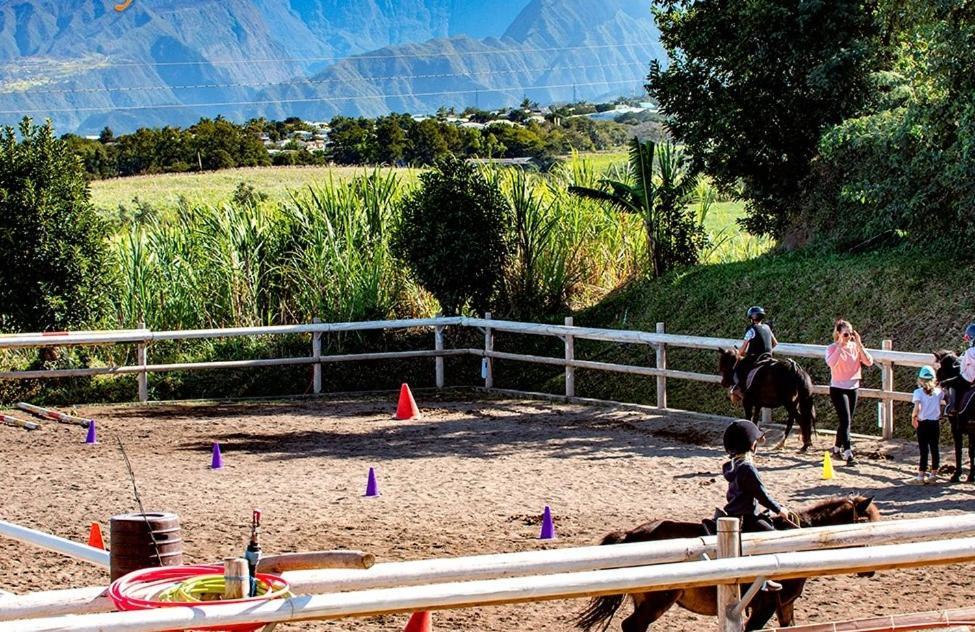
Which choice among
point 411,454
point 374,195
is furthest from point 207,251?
point 411,454

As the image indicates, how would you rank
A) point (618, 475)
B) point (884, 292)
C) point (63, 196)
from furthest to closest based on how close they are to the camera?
point (63, 196)
point (884, 292)
point (618, 475)

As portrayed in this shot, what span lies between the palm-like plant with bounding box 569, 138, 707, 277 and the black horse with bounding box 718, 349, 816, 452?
30.3 ft

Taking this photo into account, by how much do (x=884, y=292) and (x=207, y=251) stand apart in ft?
39.6

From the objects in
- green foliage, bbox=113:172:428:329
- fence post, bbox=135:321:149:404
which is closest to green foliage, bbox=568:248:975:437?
green foliage, bbox=113:172:428:329

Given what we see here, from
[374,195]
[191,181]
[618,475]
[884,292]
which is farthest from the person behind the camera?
[191,181]

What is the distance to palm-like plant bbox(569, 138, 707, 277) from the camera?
80.0ft

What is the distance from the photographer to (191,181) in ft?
173

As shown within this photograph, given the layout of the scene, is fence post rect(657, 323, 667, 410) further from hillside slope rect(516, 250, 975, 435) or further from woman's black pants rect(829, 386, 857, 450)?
woman's black pants rect(829, 386, 857, 450)

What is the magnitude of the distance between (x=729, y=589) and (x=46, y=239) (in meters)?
17.6

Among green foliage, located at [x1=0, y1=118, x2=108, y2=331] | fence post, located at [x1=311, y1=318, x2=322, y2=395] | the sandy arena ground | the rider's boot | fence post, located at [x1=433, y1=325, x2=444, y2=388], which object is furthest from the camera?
fence post, located at [x1=433, y1=325, x2=444, y2=388]

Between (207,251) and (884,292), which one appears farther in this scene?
(207,251)

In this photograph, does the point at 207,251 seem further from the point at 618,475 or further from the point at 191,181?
the point at 191,181

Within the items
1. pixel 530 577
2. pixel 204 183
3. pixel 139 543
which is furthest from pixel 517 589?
pixel 204 183

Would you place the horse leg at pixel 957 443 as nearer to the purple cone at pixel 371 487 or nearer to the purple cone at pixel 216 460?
the purple cone at pixel 371 487
